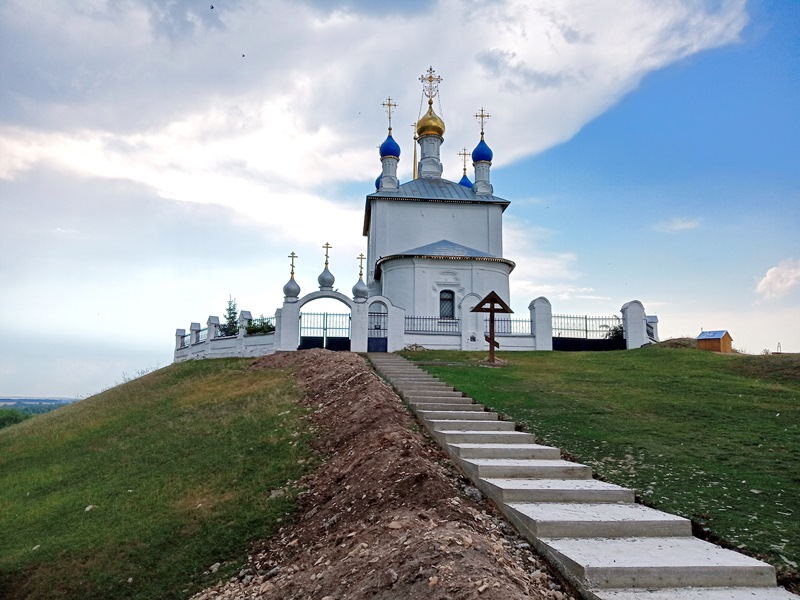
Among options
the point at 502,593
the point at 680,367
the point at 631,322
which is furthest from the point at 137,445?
the point at 631,322

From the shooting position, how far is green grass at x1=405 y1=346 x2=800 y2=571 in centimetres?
616

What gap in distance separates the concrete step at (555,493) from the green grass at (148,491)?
2.73m

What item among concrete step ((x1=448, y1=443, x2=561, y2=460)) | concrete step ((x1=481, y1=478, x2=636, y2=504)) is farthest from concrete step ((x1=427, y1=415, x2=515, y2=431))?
concrete step ((x1=481, y1=478, x2=636, y2=504))

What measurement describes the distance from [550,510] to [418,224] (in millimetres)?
26154

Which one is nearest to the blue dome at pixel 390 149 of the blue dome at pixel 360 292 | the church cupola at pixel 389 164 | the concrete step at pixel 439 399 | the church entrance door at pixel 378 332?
the church cupola at pixel 389 164

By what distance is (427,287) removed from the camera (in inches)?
1130

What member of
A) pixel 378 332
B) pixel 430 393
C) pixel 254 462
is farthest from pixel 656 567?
pixel 378 332

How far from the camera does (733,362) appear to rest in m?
17.0

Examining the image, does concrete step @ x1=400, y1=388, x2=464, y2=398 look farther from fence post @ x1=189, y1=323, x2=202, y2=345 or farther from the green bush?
fence post @ x1=189, y1=323, x2=202, y2=345

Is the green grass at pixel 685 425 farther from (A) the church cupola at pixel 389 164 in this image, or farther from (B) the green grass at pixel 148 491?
(A) the church cupola at pixel 389 164

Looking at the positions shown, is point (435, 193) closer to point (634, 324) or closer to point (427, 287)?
point (427, 287)

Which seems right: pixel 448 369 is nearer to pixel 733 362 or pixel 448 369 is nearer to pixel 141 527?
pixel 733 362

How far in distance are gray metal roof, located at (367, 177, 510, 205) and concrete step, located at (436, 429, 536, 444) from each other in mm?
23428

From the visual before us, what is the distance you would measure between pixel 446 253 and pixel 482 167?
6.68 m
